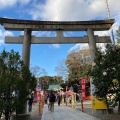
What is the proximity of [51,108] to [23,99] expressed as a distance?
26.7 feet

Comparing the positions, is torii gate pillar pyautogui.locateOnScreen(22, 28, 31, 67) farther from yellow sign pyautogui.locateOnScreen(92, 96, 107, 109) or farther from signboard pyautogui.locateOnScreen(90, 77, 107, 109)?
yellow sign pyautogui.locateOnScreen(92, 96, 107, 109)

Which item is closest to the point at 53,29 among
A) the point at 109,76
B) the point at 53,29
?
the point at 53,29

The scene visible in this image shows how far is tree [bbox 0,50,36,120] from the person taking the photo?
448 inches

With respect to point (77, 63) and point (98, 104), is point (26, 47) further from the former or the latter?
point (77, 63)

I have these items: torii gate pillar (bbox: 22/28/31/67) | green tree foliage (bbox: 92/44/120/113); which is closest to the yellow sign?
green tree foliage (bbox: 92/44/120/113)

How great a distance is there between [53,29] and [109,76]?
7184 mm

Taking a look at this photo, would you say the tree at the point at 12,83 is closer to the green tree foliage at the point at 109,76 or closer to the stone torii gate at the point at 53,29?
the green tree foliage at the point at 109,76

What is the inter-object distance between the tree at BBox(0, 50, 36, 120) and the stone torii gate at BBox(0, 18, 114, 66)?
212 inches

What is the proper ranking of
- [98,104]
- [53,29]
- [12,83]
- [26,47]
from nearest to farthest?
[12,83]
[98,104]
[26,47]
[53,29]

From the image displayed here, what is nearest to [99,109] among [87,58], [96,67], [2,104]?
[96,67]

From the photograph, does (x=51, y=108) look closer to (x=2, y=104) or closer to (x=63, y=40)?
(x=63, y=40)

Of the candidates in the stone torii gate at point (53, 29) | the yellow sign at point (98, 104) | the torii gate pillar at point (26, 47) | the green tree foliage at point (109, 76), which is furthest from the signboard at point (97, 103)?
the torii gate pillar at point (26, 47)

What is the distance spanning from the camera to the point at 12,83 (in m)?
11.6

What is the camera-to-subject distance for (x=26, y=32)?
18328 millimetres
